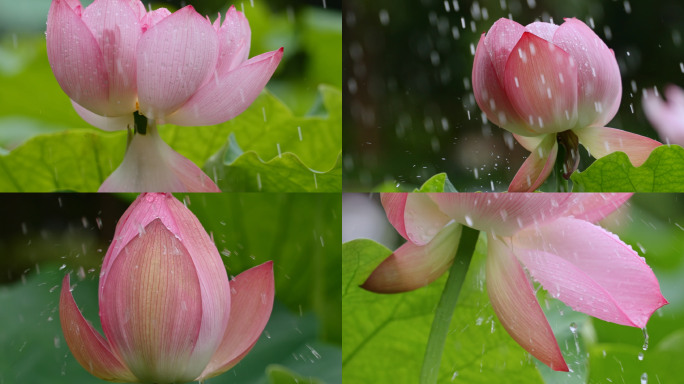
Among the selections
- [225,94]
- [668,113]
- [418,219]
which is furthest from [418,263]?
[668,113]

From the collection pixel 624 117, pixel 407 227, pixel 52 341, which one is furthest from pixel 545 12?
pixel 52 341

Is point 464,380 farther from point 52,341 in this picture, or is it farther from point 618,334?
point 52,341

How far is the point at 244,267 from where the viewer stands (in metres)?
0.42

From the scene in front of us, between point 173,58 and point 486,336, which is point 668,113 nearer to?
point 486,336

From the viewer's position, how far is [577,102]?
0.33 m

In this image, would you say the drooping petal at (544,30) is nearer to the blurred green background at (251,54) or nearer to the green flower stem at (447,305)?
the green flower stem at (447,305)

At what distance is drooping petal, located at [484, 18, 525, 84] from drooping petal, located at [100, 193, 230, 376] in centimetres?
15

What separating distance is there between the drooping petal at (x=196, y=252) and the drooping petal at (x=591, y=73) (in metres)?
0.18

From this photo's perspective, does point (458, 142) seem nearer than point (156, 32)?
No

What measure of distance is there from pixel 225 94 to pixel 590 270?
18 cm

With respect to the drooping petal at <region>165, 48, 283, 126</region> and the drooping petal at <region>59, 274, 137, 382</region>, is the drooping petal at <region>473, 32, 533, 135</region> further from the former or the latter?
the drooping petal at <region>59, 274, 137, 382</region>

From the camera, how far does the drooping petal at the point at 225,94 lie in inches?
A: 12.3

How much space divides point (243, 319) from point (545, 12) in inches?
11.2

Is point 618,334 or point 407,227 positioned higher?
point 407,227
